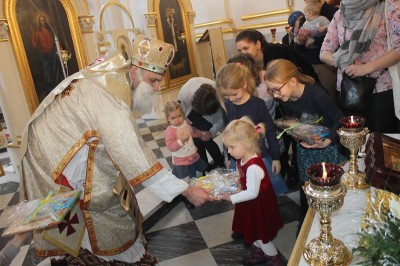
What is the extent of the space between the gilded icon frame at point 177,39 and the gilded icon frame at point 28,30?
7.56ft

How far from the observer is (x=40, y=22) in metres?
4.94

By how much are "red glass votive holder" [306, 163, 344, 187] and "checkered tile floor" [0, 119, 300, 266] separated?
1422mm

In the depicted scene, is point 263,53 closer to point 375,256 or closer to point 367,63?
point 367,63

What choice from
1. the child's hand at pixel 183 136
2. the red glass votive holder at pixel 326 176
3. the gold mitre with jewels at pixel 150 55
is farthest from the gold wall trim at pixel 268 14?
the red glass votive holder at pixel 326 176

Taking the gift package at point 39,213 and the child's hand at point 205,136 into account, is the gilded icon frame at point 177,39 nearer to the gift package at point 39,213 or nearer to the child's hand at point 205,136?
the child's hand at point 205,136

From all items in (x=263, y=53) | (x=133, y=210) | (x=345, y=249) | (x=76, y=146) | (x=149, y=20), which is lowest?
(x=133, y=210)

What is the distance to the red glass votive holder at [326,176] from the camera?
108 centimetres

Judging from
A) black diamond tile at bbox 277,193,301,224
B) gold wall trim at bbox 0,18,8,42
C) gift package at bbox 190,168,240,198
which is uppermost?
gold wall trim at bbox 0,18,8,42

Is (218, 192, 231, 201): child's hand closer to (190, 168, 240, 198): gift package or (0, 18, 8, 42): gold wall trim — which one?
(190, 168, 240, 198): gift package

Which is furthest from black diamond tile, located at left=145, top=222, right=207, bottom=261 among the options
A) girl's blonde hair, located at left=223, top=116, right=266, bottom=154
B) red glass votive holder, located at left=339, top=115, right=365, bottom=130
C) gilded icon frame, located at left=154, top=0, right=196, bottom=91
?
gilded icon frame, located at left=154, top=0, right=196, bottom=91

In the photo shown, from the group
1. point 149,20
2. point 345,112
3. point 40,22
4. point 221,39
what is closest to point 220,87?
point 345,112

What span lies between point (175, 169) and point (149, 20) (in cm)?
481

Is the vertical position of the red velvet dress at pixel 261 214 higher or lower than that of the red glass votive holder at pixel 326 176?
lower

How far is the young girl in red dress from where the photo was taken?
1913 mm
